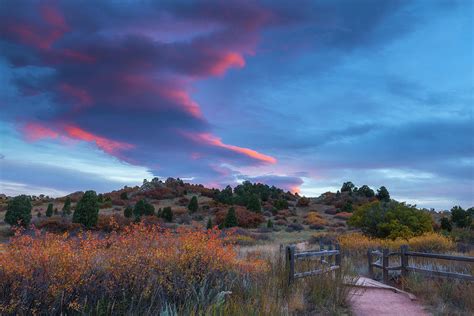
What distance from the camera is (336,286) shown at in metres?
10.4

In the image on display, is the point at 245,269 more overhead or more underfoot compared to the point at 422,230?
more underfoot

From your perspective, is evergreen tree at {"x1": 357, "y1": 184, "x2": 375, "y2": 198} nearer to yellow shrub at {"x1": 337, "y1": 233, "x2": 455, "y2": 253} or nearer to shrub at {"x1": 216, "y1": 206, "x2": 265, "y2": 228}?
shrub at {"x1": 216, "y1": 206, "x2": 265, "y2": 228}

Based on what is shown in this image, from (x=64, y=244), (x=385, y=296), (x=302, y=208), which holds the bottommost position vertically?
(x=385, y=296)

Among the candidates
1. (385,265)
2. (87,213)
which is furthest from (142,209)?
(385,265)

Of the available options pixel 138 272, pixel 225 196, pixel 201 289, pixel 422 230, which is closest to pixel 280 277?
pixel 201 289

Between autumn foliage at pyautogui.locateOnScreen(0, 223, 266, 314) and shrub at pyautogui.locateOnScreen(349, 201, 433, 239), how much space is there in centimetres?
1817

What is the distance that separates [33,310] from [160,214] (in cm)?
4004

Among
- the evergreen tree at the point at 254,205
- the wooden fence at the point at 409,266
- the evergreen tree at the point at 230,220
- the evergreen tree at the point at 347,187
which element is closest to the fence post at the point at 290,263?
the wooden fence at the point at 409,266

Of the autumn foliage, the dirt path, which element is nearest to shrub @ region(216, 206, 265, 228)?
the dirt path

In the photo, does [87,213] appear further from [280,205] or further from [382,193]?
[382,193]

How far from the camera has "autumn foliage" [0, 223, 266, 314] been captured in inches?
281

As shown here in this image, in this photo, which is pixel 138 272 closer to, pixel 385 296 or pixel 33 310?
pixel 33 310

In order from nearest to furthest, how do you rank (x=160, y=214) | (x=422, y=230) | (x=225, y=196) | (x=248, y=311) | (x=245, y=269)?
(x=248, y=311) < (x=245, y=269) < (x=422, y=230) < (x=160, y=214) < (x=225, y=196)

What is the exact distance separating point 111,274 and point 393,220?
21153 mm
